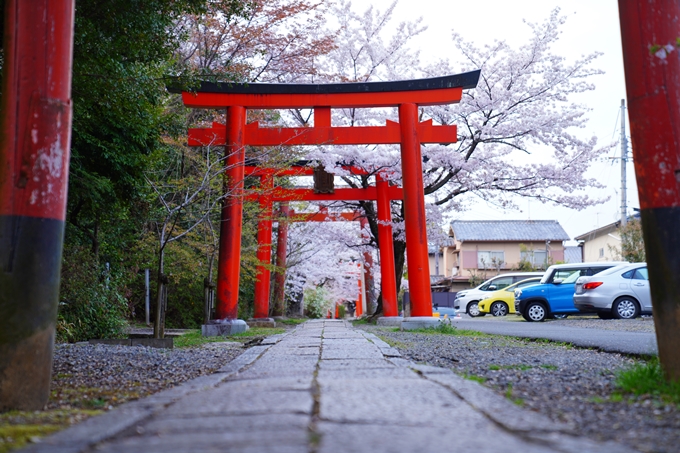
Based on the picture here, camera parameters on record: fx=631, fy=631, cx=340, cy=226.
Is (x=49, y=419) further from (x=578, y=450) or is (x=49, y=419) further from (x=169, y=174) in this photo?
(x=169, y=174)

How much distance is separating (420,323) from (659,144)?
7898 mm

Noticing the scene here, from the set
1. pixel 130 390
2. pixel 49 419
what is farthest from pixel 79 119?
pixel 49 419

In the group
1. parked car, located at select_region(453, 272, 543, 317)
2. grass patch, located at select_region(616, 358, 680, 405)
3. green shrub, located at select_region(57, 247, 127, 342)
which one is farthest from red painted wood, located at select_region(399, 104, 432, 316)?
parked car, located at select_region(453, 272, 543, 317)

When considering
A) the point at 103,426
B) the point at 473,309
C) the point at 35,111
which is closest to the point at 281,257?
the point at 473,309

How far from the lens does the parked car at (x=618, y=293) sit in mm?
14305

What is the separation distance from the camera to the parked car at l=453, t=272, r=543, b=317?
2400 cm

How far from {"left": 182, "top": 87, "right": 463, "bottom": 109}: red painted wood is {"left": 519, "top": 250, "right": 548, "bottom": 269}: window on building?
97.3 ft

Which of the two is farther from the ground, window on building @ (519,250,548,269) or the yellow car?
window on building @ (519,250,548,269)

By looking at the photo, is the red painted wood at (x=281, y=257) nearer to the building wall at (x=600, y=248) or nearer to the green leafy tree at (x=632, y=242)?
the green leafy tree at (x=632, y=242)

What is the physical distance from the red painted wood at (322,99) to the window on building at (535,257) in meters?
29.7

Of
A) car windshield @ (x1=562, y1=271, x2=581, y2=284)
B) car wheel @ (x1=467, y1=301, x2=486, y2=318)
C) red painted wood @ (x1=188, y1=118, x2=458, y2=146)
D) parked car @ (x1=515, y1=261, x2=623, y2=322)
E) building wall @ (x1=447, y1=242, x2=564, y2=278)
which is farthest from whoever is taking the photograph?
building wall @ (x1=447, y1=242, x2=564, y2=278)

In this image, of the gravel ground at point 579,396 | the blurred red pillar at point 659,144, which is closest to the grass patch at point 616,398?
the gravel ground at point 579,396

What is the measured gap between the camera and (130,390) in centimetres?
391

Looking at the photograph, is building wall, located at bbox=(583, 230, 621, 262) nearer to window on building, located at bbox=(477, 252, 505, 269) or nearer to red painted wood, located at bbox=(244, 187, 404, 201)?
window on building, located at bbox=(477, 252, 505, 269)
